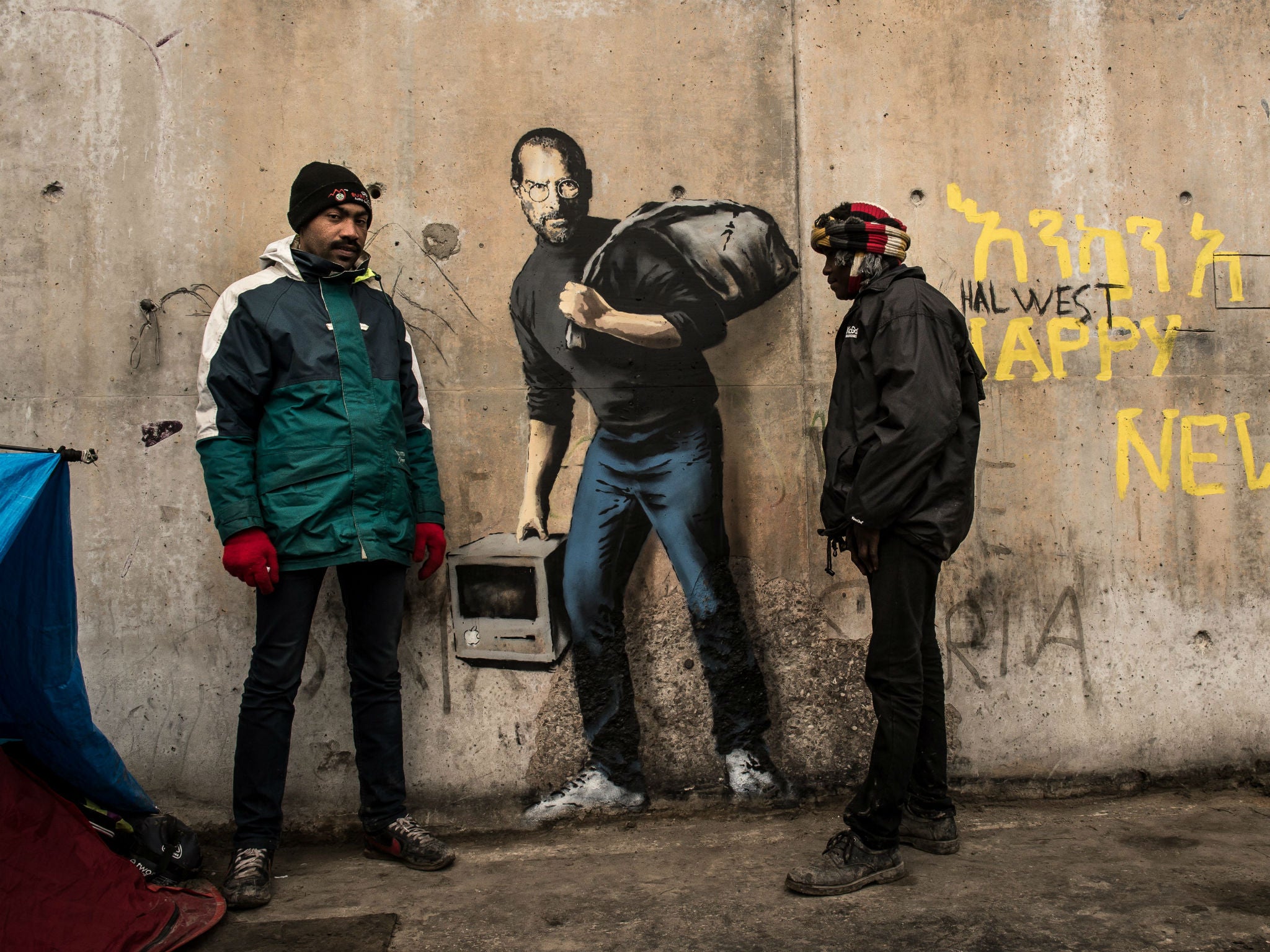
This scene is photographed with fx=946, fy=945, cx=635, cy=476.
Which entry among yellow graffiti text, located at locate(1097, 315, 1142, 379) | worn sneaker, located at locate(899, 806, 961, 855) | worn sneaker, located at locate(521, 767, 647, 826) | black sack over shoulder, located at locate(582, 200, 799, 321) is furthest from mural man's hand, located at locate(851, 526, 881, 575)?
yellow graffiti text, located at locate(1097, 315, 1142, 379)

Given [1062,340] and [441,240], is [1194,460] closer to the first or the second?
[1062,340]

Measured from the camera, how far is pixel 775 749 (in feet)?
11.3

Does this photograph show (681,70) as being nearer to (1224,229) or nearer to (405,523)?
(405,523)

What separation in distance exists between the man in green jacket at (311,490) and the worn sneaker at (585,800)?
0.46 m

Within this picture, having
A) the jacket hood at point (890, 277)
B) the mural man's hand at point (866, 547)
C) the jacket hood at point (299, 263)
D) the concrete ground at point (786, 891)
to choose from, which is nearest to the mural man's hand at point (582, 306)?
the jacket hood at point (299, 263)

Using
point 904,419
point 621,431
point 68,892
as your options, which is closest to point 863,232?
point 904,419

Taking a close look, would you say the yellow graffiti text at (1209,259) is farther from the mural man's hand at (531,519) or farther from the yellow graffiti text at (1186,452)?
the mural man's hand at (531,519)

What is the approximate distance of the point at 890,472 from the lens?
2.60 m

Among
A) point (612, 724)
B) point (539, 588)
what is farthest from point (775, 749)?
point (539, 588)

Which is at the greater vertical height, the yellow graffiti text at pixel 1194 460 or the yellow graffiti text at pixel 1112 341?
the yellow graffiti text at pixel 1112 341

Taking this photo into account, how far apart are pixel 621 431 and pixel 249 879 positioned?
1.88 m

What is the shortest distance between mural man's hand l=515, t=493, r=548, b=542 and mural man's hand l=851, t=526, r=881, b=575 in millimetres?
1198

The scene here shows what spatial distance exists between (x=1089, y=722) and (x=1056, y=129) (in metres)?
2.25

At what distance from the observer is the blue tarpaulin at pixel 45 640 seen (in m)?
2.59
